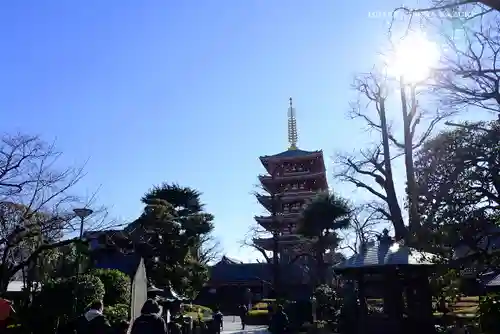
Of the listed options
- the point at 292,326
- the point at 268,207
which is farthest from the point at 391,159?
the point at 268,207

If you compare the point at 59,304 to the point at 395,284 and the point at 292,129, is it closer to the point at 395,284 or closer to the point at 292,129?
the point at 395,284

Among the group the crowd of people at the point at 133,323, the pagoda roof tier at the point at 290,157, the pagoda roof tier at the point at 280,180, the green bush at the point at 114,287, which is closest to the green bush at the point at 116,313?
the green bush at the point at 114,287

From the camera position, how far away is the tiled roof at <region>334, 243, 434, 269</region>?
12.8 m

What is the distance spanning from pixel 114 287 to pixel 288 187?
31.6m

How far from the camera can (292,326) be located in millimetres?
19047

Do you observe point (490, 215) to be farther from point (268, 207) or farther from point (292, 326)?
point (268, 207)

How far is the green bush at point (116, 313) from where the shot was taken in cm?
1182

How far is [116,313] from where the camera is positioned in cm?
1212

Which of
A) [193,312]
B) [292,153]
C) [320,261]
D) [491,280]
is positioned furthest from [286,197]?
[491,280]

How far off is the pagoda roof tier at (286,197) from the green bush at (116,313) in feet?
95.2

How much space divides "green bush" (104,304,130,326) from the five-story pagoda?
92.4ft

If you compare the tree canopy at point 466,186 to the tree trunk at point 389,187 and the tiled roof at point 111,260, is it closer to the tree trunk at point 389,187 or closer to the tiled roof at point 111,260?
the tree trunk at point 389,187

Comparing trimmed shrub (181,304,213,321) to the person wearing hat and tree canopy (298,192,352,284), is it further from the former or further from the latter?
the person wearing hat

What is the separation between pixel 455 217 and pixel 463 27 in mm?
5808
